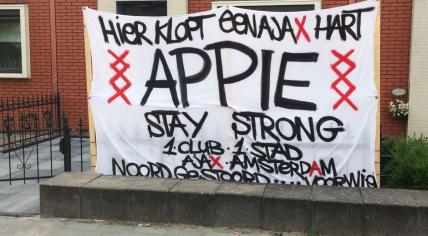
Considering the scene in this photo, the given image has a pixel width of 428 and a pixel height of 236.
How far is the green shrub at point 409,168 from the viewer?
4.99 meters

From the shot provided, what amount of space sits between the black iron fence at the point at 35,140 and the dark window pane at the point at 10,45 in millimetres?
770

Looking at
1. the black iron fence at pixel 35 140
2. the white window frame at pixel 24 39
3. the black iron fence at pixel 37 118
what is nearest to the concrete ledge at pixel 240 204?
the black iron fence at pixel 35 140

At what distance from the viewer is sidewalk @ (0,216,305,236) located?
4.79 m

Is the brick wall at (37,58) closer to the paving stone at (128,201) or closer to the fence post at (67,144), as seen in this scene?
the fence post at (67,144)

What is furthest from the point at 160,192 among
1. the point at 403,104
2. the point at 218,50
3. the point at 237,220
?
the point at 403,104

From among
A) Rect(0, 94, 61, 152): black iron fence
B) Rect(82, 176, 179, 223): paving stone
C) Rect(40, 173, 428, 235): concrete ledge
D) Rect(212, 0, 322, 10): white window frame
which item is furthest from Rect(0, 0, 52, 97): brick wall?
Rect(82, 176, 179, 223): paving stone

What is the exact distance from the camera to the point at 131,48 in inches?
219

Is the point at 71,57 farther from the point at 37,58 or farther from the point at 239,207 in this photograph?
the point at 239,207

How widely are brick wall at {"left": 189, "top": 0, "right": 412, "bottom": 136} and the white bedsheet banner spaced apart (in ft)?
13.3

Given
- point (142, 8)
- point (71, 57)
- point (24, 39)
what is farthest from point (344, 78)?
point (24, 39)

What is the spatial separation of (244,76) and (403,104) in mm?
4441

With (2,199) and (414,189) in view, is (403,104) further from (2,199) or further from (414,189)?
(2,199)

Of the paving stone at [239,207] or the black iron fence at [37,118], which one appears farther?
the black iron fence at [37,118]

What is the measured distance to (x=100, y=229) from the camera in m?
4.92
